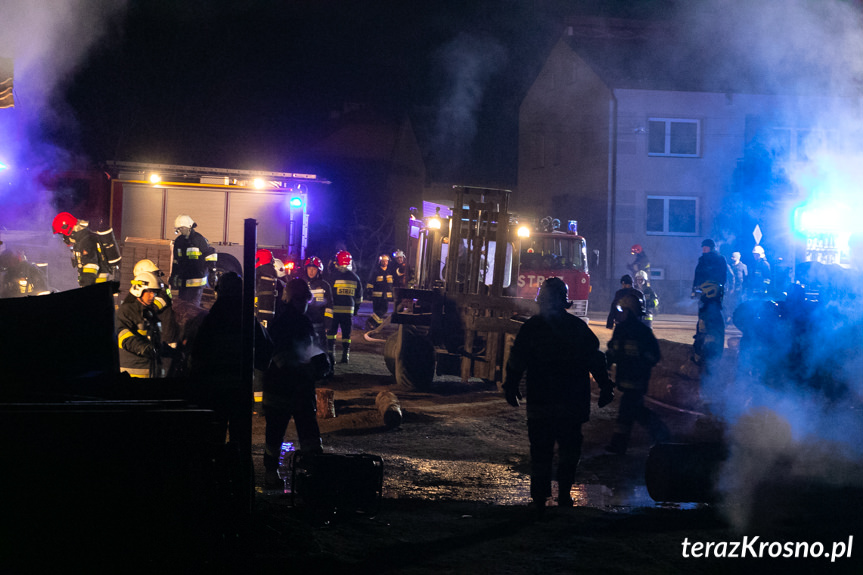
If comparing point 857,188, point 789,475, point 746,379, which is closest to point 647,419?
point 789,475

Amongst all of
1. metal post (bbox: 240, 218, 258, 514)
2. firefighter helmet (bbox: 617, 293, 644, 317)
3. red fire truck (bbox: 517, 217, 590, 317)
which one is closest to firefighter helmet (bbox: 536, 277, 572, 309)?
firefighter helmet (bbox: 617, 293, 644, 317)

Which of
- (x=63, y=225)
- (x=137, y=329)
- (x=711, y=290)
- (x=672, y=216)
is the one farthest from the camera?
(x=672, y=216)

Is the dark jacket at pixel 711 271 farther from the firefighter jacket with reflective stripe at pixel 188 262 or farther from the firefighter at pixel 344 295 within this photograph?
the firefighter jacket with reflective stripe at pixel 188 262

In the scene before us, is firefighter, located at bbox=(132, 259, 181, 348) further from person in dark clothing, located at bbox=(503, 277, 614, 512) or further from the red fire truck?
the red fire truck

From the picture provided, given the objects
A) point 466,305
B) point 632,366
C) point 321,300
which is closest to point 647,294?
point 466,305

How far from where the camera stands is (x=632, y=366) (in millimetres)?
6449

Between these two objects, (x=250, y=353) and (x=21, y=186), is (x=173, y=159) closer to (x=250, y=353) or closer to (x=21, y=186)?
(x=21, y=186)

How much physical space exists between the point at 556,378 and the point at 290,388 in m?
2.06

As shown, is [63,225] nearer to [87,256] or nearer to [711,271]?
[87,256]

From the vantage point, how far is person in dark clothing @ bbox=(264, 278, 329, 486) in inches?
215

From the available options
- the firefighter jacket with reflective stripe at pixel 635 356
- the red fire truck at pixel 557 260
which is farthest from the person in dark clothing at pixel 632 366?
the red fire truck at pixel 557 260

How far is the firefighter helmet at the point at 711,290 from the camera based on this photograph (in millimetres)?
10234

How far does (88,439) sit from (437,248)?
29.6ft

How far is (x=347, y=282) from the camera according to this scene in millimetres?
11672
